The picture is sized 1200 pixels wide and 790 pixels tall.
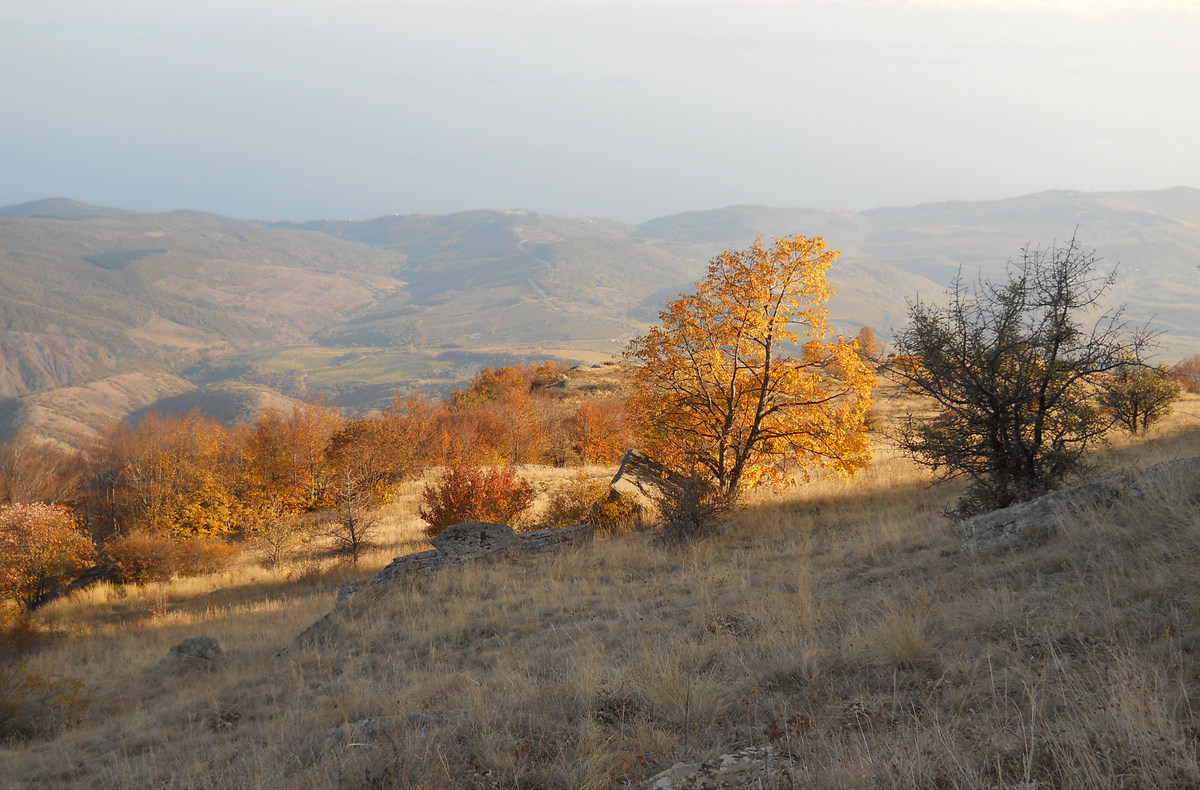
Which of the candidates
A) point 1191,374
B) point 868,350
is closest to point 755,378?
point 868,350

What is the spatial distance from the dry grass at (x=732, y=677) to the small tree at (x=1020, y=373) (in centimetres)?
139

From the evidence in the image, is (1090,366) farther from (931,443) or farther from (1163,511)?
(1163,511)

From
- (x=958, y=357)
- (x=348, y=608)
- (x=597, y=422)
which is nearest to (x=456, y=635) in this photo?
(x=348, y=608)

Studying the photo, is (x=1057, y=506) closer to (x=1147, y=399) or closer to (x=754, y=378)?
(x=754, y=378)

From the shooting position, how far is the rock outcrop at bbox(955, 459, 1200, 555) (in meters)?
7.18

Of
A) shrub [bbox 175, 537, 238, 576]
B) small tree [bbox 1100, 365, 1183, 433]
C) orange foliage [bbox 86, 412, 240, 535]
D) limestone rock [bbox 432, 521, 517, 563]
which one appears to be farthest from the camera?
orange foliage [bbox 86, 412, 240, 535]

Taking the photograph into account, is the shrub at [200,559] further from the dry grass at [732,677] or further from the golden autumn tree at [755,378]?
the golden autumn tree at [755,378]

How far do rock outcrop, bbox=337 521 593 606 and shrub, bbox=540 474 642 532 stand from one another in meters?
1.42

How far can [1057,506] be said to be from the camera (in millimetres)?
7453

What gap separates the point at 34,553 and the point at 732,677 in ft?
88.7

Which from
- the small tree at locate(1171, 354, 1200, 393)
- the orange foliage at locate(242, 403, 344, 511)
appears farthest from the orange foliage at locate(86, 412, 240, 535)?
the small tree at locate(1171, 354, 1200, 393)

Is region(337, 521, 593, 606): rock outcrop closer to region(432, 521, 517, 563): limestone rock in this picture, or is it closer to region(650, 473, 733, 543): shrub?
region(432, 521, 517, 563): limestone rock

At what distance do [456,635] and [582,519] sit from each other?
27.1 feet

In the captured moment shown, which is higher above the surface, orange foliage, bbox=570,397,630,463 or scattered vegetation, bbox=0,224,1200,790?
scattered vegetation, bbox=0,224,1200,790
